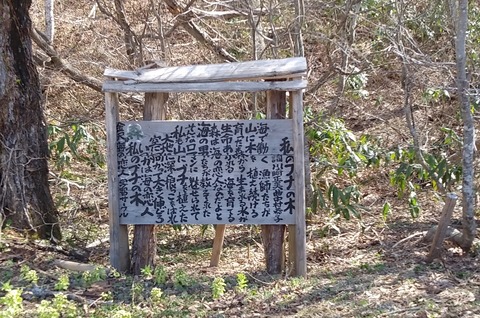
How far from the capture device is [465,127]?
231 inches

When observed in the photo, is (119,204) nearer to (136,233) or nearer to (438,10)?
(136,233)

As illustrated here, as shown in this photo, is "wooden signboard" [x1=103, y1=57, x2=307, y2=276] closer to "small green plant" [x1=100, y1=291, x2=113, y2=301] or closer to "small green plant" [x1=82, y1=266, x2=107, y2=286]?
"small green plant" [x1=82, y1=266, x2=107, y2=286]

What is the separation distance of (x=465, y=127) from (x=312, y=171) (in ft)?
8.40

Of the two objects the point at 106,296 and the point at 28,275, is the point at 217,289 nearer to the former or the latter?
the point at 106,296

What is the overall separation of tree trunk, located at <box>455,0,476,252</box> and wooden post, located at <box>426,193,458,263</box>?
0.73 ft

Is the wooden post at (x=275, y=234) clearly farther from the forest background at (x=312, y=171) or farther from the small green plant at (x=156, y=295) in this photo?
the small green plant at (x=156, y=295)

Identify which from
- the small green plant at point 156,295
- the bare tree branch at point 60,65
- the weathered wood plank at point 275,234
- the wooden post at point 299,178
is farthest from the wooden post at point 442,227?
the bare tree branch at point 60,65

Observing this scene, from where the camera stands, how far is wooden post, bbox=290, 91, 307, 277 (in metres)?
5.34

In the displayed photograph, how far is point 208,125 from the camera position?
215 inches

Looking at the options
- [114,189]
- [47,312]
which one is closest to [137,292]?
[114,189]

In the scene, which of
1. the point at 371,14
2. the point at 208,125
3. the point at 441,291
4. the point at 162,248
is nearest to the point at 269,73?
the point at 208,125

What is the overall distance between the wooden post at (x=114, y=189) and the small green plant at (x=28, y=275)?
0.77 m

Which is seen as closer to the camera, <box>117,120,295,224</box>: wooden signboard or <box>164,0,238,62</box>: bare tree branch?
<box>117,120,295,224</box>: wooden signboard

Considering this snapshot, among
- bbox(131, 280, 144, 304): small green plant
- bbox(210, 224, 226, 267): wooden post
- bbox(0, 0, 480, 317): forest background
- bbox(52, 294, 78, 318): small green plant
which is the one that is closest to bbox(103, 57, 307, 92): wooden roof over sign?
bbox(0, 0, 480, 317): forest background
